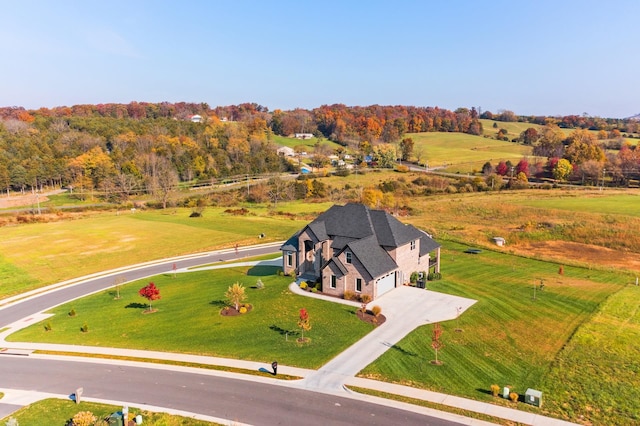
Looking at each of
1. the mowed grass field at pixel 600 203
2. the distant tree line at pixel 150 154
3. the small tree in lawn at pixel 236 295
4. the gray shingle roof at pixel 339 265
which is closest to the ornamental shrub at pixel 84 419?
the small tree in lawn at pixel 236 295

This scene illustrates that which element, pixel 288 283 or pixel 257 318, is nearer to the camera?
pixel 257 318

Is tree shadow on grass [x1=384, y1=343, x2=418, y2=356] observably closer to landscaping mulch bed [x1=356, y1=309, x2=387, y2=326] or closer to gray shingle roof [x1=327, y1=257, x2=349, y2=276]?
landscaping mulch bed [x1=356, y1=309, x2=387, y2=326]

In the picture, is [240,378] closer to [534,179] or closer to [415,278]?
[415,278]

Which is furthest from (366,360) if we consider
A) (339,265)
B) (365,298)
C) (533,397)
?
(339,265)

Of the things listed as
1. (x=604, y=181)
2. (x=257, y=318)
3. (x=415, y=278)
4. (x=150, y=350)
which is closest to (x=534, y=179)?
(x=604, y=181)

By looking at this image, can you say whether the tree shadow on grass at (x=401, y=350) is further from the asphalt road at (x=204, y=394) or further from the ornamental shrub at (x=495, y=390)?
the asphalt road at (x=204, y=394)

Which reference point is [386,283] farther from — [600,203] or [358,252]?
[600,203]
